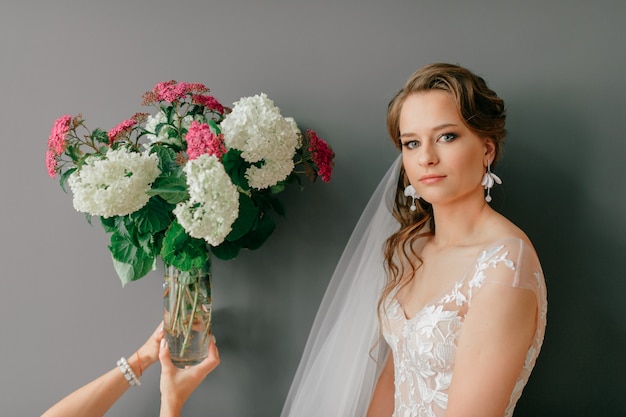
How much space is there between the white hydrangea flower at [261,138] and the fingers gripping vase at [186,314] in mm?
395

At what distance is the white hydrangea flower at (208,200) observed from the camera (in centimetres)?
156

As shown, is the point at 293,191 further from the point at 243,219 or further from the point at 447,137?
the point at 447,137

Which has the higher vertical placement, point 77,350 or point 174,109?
point 174,109

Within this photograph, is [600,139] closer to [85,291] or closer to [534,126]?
[534,126]

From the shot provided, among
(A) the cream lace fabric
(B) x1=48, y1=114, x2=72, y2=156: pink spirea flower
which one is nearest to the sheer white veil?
(A) the cream lace fabric

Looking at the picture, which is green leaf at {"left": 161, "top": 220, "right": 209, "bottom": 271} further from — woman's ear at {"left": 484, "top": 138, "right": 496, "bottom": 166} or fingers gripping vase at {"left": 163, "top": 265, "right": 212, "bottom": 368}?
woman's ear at {"left": 484, "top": 138, "right": 496, "bottom": 166}

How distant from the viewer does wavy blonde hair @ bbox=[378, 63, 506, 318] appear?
168 cm

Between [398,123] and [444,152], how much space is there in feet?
0.79

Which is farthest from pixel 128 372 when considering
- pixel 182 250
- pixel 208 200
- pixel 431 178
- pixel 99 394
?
pixel 431 178

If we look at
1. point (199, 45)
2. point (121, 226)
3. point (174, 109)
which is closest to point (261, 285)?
point (121, 226)

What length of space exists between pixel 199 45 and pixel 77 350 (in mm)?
1268

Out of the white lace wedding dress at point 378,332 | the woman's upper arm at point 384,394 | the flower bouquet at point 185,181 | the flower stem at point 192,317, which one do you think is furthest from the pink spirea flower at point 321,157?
the woman's upper arm at point 384,394

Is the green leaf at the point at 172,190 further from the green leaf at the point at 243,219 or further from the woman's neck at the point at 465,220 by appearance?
the woman's neck at the point at 465,220

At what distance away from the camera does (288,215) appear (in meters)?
2.19
